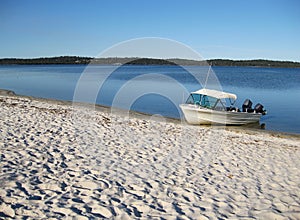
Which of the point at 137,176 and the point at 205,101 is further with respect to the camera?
the point at 205,101

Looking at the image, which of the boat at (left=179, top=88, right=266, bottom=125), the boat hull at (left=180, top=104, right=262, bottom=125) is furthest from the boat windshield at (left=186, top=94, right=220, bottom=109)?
the boat hull at (left=180, top=104, right=262, bottom=125)

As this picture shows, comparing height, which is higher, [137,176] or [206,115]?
[206,115]

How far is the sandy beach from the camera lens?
5.07 m

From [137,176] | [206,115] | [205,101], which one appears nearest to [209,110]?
[206,115]

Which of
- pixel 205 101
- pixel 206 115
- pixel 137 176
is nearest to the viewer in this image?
pixel 137 176

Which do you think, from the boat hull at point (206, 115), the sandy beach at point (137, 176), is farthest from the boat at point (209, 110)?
the sandy beach at point (137, 176)

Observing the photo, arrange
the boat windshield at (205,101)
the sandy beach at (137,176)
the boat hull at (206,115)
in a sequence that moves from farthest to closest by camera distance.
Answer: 1. the boat windshield at (205,101)
2. the boat hull at (206,115)
3. the sandy beach at (137,176)

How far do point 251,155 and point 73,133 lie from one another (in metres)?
6.26

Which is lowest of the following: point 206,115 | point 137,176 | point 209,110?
point 137,176

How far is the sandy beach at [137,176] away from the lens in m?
5.07

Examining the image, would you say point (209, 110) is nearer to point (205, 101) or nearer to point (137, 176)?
point (205, 101)

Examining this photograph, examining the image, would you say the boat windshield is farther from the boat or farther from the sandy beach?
the sandy beach

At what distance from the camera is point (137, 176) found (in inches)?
263

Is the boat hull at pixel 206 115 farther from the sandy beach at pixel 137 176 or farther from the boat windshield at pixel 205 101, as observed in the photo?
the sandy beach at pixel 137 176
